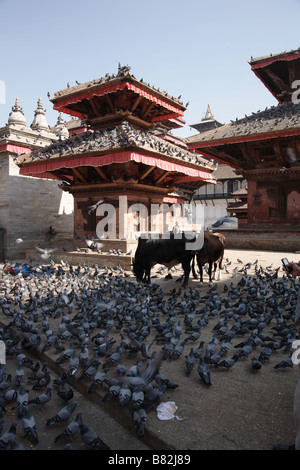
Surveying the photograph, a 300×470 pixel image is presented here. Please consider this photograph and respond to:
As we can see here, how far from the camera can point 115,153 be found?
1200 cm

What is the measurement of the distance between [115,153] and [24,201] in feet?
34.4

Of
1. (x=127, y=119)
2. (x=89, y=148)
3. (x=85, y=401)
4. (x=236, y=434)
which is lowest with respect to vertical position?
(x=85, y=401)

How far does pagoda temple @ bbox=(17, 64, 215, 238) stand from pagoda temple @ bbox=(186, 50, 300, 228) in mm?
2300

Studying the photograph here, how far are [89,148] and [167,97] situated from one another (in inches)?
236

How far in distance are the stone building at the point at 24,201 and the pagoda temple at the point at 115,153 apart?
11.7 ft

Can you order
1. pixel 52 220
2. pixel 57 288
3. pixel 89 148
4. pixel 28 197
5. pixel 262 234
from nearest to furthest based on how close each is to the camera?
pixel 57 288 → pixel 89 148 → pixel 262 234 → pixel 28 197 → pixel 52 220

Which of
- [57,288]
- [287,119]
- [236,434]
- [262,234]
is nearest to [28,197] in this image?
[57,288]

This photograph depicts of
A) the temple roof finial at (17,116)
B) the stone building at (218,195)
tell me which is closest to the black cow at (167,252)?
the temple roof finial at (17,116)

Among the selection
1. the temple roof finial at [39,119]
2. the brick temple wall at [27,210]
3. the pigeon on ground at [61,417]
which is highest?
the temple roof finial at [39,119]

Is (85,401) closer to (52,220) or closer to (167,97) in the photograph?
(167,97)

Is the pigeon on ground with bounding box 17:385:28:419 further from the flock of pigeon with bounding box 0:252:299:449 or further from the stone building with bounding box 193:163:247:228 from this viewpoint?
the stone building with bounding box 193:163:247:228

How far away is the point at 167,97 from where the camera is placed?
15.9 m

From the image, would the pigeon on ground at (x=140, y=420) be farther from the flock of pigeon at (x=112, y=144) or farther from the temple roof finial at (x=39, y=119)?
the temple roof finial at (x=39, y=119)

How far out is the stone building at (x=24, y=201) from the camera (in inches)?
742
